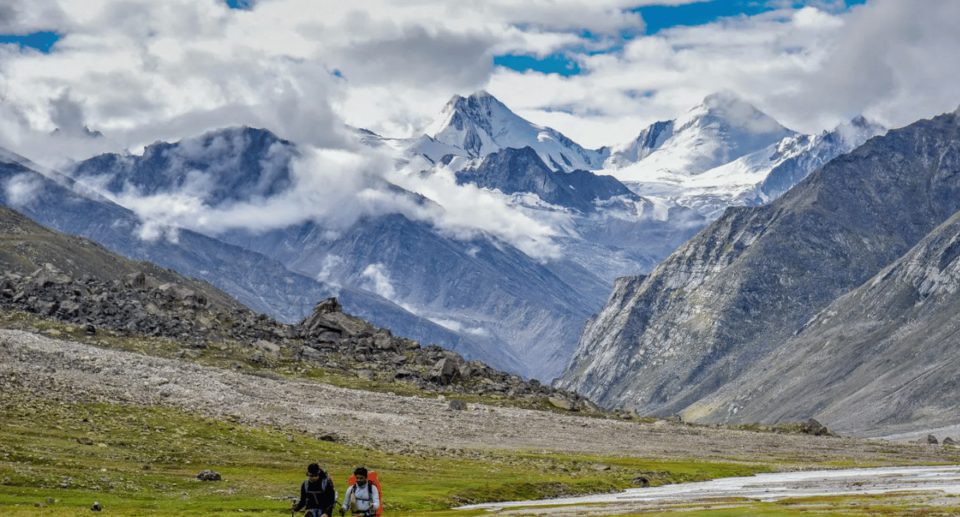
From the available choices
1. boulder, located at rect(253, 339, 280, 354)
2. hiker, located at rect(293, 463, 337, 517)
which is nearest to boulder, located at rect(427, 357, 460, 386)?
boulder, located at rect(253, 339, 280, 354)

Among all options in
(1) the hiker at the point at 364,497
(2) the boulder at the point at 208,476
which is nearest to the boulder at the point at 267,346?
(2) the boulder at the point at 208,476

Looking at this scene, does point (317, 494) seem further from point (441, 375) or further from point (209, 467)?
point (441, 375)

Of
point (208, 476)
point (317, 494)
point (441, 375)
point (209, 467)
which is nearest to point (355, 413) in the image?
point (441, 375)

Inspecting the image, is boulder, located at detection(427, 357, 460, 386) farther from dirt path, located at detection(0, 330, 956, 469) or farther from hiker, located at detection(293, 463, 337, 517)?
hiker, located at detection(293, 463, 337, 517)

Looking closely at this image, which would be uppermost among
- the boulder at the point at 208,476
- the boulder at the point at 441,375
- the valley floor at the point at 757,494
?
the boulder at the point at 441,375

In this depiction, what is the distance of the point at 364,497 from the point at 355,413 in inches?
3891

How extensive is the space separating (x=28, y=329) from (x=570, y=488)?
9665 cm

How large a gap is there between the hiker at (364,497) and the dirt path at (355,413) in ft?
235

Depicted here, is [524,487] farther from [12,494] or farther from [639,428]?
[639,428]

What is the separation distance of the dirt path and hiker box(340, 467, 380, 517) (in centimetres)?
7151

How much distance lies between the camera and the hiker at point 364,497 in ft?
152

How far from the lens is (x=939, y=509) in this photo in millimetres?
61281

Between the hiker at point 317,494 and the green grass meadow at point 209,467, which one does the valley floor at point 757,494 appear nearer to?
the green grass meadow at point 209,467

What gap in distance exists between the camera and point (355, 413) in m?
144
